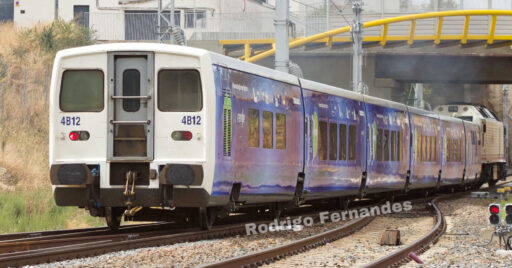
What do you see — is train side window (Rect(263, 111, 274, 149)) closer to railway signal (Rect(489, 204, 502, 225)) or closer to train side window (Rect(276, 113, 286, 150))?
train side window (Rect(276, 113, 286, 150))

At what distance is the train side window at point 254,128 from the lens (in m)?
14.5

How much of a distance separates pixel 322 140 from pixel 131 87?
592 centimetres

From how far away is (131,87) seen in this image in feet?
43.6

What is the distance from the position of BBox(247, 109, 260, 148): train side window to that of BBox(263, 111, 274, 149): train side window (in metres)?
0.28

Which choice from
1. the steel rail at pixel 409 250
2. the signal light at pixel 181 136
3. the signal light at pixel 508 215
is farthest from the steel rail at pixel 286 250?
the signal light at pixel 508 215

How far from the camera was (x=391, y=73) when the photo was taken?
43.8m

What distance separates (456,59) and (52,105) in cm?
3251

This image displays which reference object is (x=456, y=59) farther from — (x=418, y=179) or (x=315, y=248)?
(x=315, y=248)

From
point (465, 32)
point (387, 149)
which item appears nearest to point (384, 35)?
point (465, 32)

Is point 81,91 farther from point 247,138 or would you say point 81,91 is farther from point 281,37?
point 281,37

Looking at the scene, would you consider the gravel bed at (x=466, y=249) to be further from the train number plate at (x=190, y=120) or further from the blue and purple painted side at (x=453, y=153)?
the blue and purple painted side at (x=453, y=153)

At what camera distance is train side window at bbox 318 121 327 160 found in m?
18.1

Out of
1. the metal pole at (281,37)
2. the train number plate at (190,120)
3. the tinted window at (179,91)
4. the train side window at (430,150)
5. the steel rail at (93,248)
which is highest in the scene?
the metal pole at (281,37)

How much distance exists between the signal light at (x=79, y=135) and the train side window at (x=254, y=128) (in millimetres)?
2589
